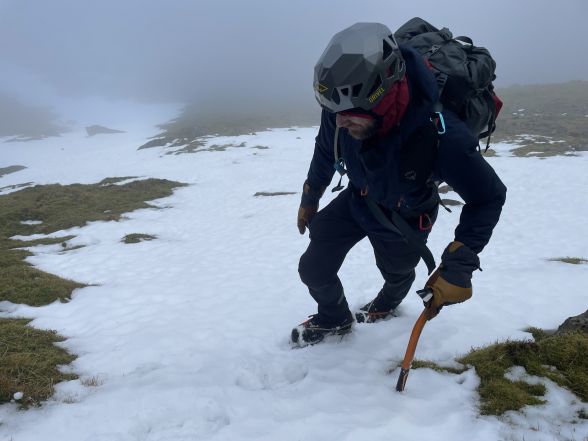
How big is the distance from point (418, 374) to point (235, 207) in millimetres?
14917

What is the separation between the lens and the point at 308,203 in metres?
5.28

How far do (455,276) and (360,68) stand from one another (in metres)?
1.97

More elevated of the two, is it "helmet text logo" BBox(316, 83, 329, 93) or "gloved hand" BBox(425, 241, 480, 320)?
"helmet text logo" BBox(316, 83, 329, 93)

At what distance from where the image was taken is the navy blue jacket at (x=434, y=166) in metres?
3.24

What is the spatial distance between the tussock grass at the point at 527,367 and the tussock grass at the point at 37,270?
4093 millimetres

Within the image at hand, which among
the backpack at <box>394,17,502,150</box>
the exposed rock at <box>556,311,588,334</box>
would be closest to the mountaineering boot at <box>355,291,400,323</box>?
the exposed rock at <box>556,311,588,334</box>

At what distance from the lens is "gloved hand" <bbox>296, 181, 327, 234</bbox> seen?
16.9 feet

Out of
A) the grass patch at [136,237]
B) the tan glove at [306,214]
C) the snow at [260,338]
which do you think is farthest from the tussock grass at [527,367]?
the grass patch at [136,237]

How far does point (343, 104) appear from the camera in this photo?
11.1ft

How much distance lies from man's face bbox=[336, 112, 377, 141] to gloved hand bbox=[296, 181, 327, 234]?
1609mm

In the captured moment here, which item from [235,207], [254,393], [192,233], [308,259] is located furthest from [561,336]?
[235,207]

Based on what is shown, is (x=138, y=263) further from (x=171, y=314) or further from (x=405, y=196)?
(x=405, y=196)

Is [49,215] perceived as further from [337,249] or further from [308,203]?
[337,249]

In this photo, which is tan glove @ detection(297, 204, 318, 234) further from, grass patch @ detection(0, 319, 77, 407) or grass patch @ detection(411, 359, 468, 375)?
grass patch @ detection(0, 319, 77, 407)
